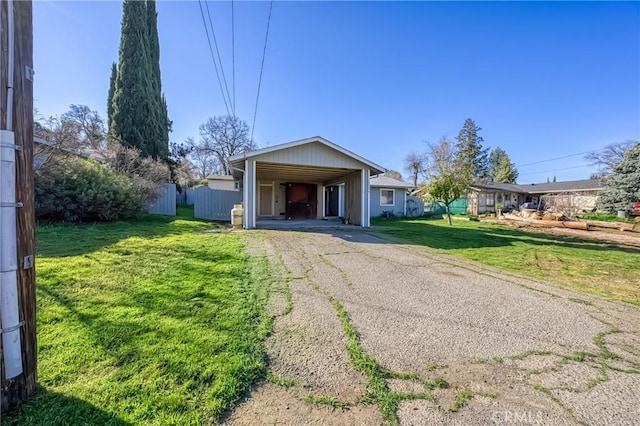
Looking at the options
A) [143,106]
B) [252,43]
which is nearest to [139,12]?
[143,106]

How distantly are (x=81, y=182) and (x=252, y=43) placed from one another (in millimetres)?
7133

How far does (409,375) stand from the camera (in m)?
1.85

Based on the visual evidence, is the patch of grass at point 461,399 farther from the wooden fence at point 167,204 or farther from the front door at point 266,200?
the wooden fence at point 167,204

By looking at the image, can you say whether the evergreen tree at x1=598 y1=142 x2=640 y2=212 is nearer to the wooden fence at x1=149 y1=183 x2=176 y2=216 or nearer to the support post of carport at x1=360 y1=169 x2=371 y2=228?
the support post of carport at x1=360 y1=169 x2=371 y2=228

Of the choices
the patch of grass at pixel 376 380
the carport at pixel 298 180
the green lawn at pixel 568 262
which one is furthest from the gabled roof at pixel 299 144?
the patch of grass at pixel 376 380

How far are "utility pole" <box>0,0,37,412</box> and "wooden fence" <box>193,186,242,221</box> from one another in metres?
13.4

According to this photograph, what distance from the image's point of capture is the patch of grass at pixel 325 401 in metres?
1.56

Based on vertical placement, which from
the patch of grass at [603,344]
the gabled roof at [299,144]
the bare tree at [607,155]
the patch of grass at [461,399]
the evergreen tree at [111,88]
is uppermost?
the evergreen tree at [111,88]

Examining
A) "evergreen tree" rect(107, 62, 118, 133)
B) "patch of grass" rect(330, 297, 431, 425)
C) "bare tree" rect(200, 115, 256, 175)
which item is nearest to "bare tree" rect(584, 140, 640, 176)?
"patch of grass" rect(330, 297, 431, 425)

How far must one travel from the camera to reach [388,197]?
1995 cm

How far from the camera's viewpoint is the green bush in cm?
781

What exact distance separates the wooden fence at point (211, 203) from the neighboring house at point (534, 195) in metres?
19.7

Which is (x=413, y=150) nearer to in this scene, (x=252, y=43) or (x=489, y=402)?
(x=252, y=43)

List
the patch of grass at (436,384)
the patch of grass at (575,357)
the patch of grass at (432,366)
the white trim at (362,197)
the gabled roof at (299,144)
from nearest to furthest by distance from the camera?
the patch of grass at (436,384) → the patch of grass at (432,366) → the patch of grass at (575,357) → the gabled roof at (299,144) → the white trim at (362,197)
